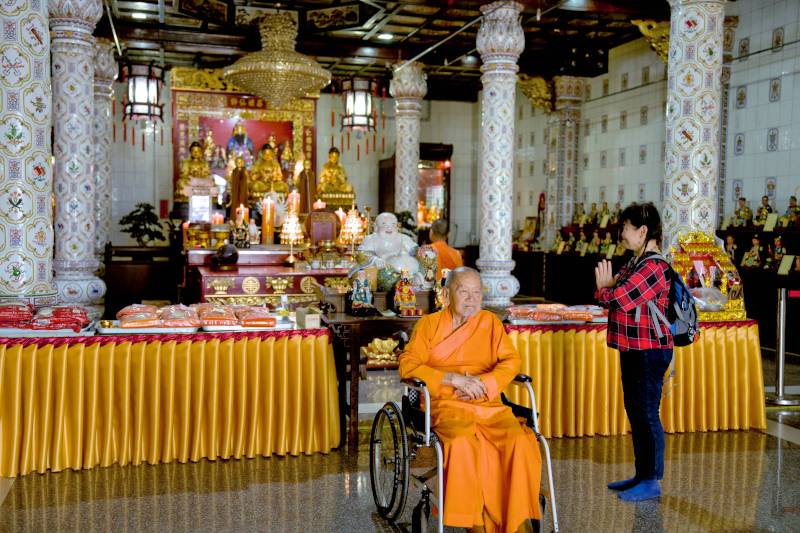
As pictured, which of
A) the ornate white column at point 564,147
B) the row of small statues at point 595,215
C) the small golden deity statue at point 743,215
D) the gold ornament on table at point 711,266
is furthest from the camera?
the ornate white column at point 564,147

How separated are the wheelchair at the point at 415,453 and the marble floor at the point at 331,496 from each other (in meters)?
0.16

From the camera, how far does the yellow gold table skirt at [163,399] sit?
443 cm

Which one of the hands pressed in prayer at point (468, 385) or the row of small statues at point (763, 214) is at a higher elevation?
the row of small statues at point (763, 214)

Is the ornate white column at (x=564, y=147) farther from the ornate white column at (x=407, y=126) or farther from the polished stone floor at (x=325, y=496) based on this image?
the polished stone floor at (x=325, y=496)

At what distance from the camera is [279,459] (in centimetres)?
480

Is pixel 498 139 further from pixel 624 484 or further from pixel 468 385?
pixel 468 385

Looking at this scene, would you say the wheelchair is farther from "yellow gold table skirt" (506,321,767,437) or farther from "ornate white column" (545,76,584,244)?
"ornate white column" (545,76,584,244)

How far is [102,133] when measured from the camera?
12.2 m

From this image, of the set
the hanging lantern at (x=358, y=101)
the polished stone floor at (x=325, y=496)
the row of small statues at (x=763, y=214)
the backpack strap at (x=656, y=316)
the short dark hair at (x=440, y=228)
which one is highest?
the hanging lantern at (x=358, y=101)

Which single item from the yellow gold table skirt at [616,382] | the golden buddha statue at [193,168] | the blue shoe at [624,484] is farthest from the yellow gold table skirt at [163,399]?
the golden buddha statue at [193,168]

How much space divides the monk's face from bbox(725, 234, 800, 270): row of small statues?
20.5 feet

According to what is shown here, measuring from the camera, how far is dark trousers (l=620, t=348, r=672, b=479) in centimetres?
409

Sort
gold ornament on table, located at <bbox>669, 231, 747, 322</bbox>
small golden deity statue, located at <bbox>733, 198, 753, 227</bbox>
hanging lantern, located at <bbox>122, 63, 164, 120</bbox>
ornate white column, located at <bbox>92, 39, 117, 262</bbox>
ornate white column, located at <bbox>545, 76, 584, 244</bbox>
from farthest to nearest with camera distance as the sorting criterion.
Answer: ornate white column, located at <bbox>545, 76, 584, 244</bbox> → ornate white column, located at <bbox>92, 39, 117, 262</bbox> → hanging lantern, located at <bbox>122, 63, 164, 120</bbox> → small golden deity statue, located at <bbox>733, 198, 753, 227</bbox> → gold ornament on table, located at <bbox>669, 231, 747, 322</bbox>

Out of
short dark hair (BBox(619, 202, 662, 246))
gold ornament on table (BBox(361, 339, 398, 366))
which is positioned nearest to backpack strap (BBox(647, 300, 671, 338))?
short dark hair (BBox(619, 202, 662, 246))
